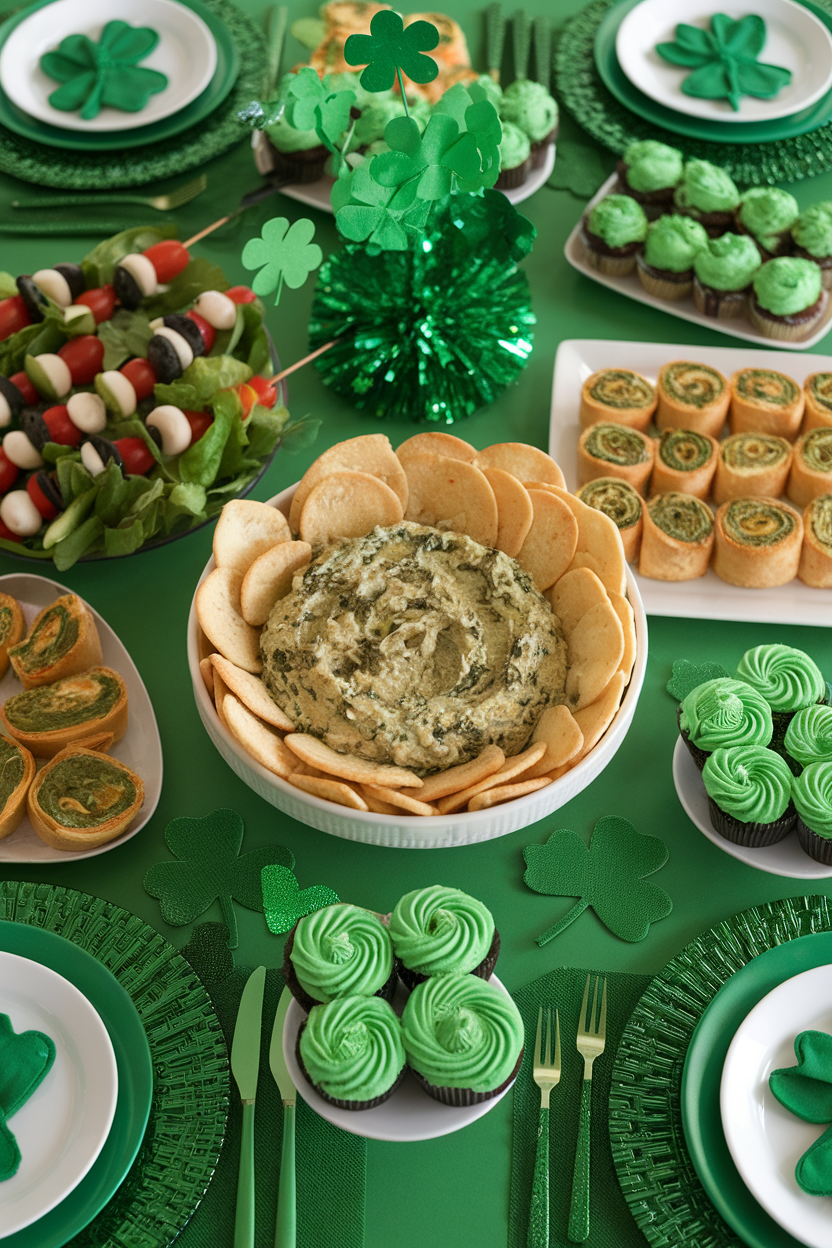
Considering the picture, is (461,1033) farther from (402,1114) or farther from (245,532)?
(245,532)

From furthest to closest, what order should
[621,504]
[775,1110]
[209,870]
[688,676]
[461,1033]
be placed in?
[621,504], [688,676], [209,870], [775,1110], [461,1033]

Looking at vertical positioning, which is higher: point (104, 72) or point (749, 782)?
point (104, 72)

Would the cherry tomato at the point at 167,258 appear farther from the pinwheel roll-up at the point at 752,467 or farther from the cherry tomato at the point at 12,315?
the pinwheel roll-up at the point at 752,467

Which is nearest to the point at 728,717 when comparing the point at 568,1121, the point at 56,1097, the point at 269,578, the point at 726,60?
the point at 568,1121

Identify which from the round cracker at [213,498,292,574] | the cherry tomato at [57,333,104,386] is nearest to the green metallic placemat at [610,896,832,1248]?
the round cracker at [213,498,292,574]

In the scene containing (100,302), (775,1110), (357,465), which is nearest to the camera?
(775,1110)

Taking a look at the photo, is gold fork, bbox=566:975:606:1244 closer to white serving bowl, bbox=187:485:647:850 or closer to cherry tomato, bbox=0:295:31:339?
white serving bowl, bbox=187:485:647:850
